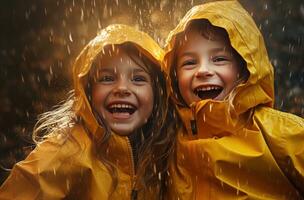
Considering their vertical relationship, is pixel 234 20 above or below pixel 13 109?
above

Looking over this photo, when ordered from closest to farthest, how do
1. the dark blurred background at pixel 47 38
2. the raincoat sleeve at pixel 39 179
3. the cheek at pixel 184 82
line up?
the raincoat sleeve at pixel 39 179 < the cheek at pixel 184 82 < the dark blurred background at pixel 47 38

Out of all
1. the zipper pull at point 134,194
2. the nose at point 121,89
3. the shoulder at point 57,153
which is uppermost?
the nose at point 121,89

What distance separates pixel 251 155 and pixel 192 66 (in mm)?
636

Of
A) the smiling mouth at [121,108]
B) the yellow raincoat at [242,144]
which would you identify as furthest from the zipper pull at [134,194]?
the smiling mouth at [121,108]

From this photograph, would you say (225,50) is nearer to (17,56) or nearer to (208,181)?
(208,181)

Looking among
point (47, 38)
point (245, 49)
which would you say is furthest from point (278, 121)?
point (47, 38)

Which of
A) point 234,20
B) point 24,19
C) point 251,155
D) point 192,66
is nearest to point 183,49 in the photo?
point 192,66

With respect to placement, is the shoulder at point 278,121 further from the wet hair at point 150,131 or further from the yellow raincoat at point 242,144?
the wet hair at point 150,131

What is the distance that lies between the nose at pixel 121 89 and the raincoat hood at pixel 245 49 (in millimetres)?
405

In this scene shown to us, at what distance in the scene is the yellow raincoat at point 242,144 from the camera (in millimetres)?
3176

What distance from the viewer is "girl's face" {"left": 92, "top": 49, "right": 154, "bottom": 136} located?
11.0 feet

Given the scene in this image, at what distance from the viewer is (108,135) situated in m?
3.28

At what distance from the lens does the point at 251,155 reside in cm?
317

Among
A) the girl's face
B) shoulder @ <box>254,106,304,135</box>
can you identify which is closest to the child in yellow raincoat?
the girl's face
